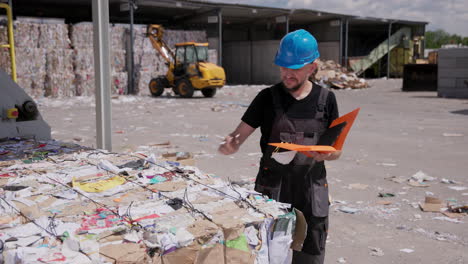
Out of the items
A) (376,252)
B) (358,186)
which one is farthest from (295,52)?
(358,186)

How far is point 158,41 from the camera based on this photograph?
65.1 feet

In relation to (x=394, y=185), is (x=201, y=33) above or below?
above

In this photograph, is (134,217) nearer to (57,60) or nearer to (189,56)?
(189,56)

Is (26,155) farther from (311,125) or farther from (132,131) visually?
(132,131)

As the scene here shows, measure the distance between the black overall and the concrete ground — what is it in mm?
1269

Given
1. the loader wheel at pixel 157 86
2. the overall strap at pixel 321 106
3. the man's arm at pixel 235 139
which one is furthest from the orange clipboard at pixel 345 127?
the loader wheel at pixel 157 86

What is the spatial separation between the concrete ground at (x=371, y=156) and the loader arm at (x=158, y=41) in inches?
166

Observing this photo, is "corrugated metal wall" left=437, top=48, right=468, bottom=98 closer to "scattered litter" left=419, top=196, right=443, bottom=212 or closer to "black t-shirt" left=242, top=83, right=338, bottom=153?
"scattered litter" left=419, top=196, right=443, bottom=212

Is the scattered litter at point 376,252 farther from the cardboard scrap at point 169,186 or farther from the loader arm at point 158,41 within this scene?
the loader arm at point 158,41

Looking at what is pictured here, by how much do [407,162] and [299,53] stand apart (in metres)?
5.25

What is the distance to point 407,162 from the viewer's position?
708 centimetres

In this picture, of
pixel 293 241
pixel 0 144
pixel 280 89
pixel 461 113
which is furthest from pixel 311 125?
pixel 461 113

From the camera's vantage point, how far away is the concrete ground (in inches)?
160

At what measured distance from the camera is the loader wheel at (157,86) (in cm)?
1911
